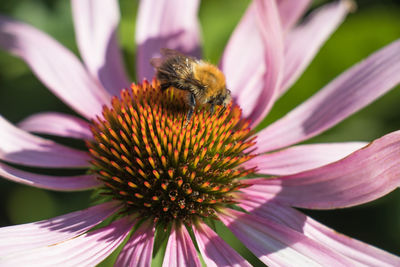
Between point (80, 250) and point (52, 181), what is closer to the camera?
point (80, 250)

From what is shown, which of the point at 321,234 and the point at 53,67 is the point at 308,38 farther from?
the point at 53,67

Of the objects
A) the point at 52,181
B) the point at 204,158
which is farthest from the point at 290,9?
the point at 52,181

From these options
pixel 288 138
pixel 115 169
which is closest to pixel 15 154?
pixel 115 169

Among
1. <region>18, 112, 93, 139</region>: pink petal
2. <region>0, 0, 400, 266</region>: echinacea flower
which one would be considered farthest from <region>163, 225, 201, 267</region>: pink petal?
<region>18, 112, 93, 139</region>: pink petal

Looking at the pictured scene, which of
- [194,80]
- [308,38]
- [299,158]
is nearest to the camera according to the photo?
[194,80]

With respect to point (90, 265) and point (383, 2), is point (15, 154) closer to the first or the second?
point (90, 265)

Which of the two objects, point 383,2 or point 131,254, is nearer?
point 131,254
